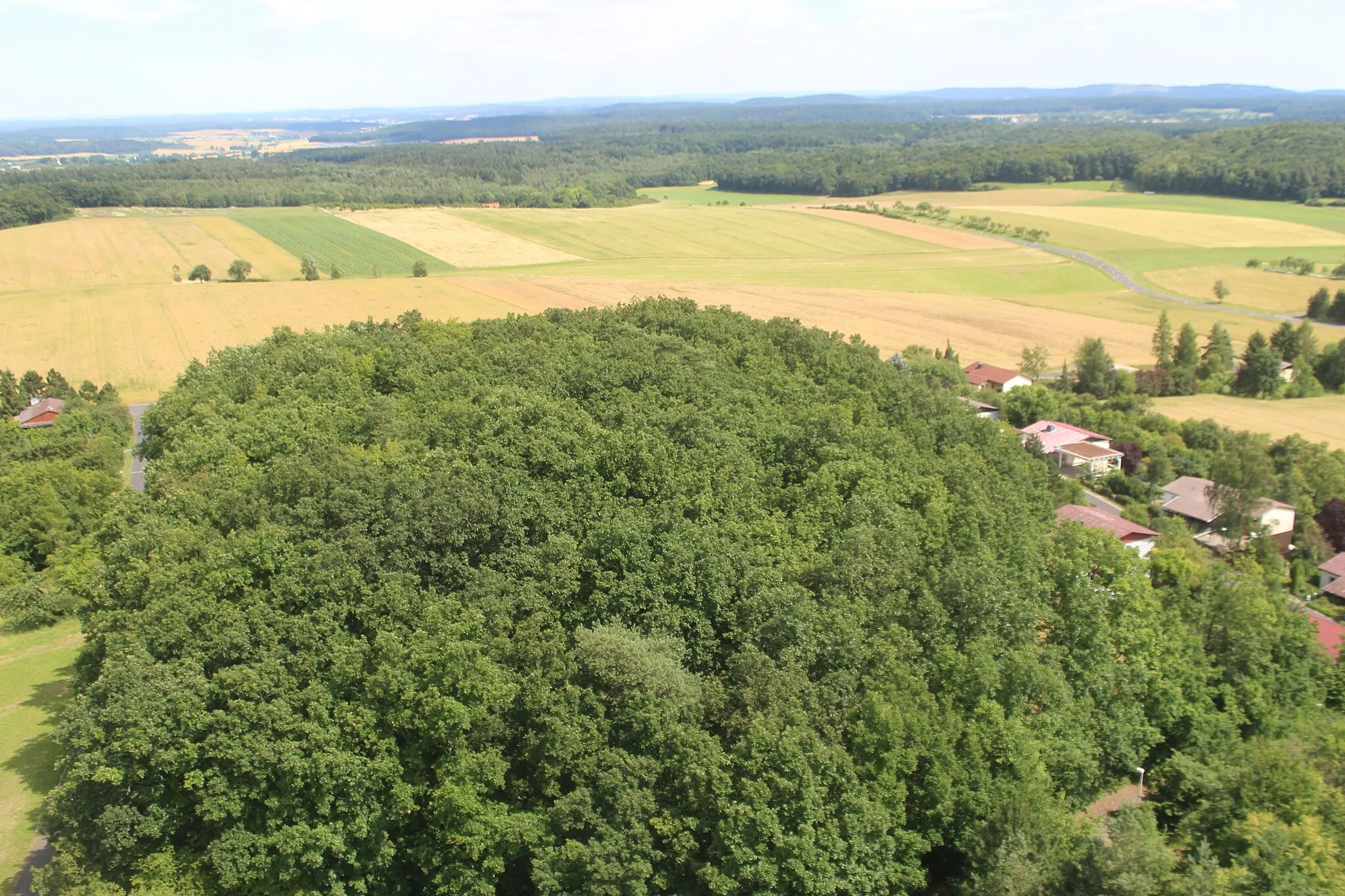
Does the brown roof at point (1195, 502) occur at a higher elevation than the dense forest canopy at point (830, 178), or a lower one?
lower

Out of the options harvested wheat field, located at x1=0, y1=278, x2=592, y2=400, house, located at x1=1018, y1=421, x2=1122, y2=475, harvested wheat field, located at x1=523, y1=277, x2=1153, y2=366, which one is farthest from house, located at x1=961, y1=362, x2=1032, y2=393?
harvested wheat field, located at x1=0, y1=278, x2=592, y2=400

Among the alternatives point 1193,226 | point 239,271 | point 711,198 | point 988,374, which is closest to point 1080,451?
point 988,374

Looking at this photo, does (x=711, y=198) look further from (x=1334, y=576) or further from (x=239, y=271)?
(x=1334, y=576)

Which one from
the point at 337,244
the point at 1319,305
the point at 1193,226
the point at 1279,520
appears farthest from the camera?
the point at 1193,226

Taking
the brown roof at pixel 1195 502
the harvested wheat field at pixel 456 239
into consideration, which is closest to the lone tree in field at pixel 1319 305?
the brown roof at pixel 1195 502

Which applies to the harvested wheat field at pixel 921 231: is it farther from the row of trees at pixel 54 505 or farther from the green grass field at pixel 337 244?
the row of trees at pixel 54 505

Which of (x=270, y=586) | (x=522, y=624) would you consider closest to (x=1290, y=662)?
(x=522, y=624)
